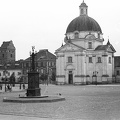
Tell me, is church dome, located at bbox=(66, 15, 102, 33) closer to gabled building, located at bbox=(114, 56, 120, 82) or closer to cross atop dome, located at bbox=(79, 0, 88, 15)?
cross atop dome, located at bbox=(79, 0, 88, 15)

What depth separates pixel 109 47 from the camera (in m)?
85.0

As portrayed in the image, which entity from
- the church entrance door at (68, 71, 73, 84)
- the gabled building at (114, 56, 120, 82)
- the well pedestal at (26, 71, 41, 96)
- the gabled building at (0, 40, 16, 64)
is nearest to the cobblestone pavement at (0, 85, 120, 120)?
the well pedestal at (26, 71, 41, 96)

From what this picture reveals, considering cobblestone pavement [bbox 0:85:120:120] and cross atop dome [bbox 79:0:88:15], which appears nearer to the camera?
cobblestone pavement [bbox 0:85:120:120]

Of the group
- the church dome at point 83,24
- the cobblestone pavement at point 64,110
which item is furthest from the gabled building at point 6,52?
the cobblestone pavement at point 64,110

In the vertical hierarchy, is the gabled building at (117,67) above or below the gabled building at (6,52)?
below

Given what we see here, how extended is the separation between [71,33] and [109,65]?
13.7 meters

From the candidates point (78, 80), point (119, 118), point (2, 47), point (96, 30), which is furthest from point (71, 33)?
point (119, 118)

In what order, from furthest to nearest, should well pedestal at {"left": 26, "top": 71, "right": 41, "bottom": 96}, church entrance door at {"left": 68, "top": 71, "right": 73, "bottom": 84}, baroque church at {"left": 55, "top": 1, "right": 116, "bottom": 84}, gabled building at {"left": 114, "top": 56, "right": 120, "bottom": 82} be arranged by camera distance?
gabled building at {"left": 114, "top": 56, "right": 120, "bottom": 82}, church entrance door at {"left": 68, "top": 71, "right": 73, "bottom": 84}, baroque church at {"left": 55, "top": 1, "right": 116, "bottom": 84}, well pedestal at {"left": 26, "top": 71, "right": 41, "bottom": 96}

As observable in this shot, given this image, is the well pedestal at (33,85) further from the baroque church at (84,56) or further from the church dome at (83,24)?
the church dome at (83,24)

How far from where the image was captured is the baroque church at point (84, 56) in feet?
267

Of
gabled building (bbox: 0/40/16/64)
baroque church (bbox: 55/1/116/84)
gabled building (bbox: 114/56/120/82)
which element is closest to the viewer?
baroque church (bbox: 55/1/116/84)

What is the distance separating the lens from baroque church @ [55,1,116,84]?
267ft

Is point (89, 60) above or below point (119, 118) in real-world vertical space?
above

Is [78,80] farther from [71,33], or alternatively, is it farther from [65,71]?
[71,33]
